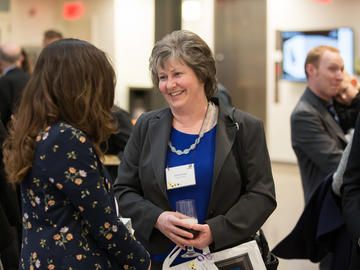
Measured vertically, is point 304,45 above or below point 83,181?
above

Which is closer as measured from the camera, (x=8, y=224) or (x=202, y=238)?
(x=202, y=238)

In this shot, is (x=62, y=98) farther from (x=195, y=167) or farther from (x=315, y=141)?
(x=315, y=141)

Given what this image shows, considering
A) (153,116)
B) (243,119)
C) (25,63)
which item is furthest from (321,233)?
(25,63)

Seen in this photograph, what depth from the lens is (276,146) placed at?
9.12m

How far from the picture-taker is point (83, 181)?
167 cm

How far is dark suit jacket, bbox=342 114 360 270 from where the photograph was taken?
222cm

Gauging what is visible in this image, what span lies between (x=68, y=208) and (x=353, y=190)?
1.21 meters

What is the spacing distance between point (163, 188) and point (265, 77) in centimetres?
713

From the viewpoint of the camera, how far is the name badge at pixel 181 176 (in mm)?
2248

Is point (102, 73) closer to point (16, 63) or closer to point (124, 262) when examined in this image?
point (124, 262)

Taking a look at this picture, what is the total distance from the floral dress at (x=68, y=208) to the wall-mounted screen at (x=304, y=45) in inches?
283

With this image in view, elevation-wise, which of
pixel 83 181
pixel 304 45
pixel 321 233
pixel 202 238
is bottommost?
pixel 321 233

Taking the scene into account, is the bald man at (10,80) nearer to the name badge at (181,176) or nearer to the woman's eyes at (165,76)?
the woman's eyes at (165,76)

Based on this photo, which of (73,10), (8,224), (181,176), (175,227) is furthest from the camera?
(73,10)
